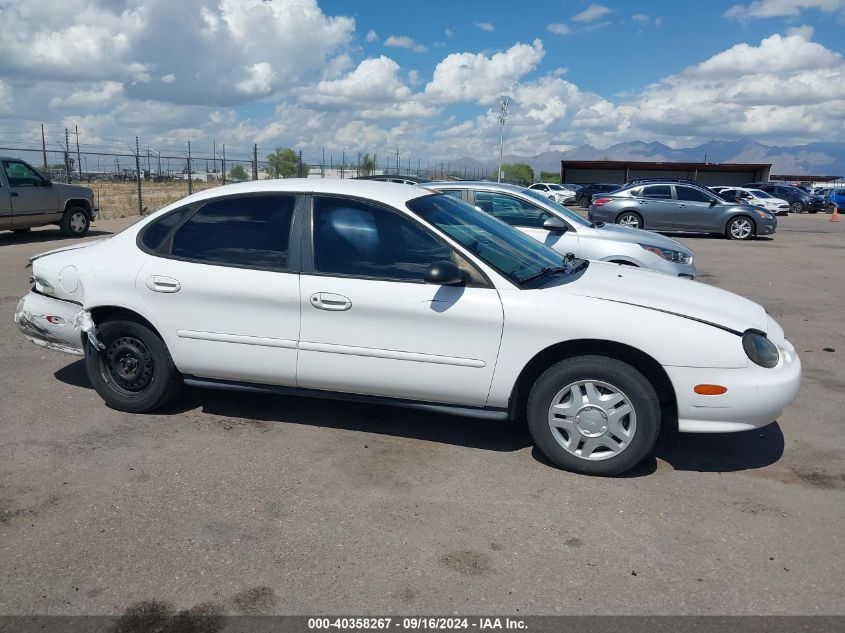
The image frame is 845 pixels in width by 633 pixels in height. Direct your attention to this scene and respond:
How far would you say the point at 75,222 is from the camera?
51.3 feet

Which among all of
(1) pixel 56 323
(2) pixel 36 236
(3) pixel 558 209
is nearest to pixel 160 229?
(1) pixel 56 323

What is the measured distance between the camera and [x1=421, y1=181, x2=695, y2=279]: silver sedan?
829cm

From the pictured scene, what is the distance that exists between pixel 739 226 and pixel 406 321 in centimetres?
1818

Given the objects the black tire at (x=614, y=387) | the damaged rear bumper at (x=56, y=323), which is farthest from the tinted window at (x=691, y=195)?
the damaged rear bumper at (x=56, y=323)

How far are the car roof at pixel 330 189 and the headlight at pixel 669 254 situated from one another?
451 centimetres

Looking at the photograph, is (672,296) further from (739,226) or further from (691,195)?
(739,226)

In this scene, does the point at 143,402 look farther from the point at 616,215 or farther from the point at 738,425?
the point at 616,215

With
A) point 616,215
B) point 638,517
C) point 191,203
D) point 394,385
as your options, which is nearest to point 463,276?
point 394,385

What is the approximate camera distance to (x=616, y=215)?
1962cm

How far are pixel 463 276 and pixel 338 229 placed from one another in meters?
0.90

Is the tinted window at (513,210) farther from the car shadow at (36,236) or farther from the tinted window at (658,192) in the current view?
the tinted window at (658,192)

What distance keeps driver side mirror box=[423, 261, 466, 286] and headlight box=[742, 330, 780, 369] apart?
165 centimetres

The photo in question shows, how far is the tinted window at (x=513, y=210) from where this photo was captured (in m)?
8.71

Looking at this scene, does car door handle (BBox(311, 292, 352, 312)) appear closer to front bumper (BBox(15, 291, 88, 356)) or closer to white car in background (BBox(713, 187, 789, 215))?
front bumper (BBox(15, 291, 88, 356))
